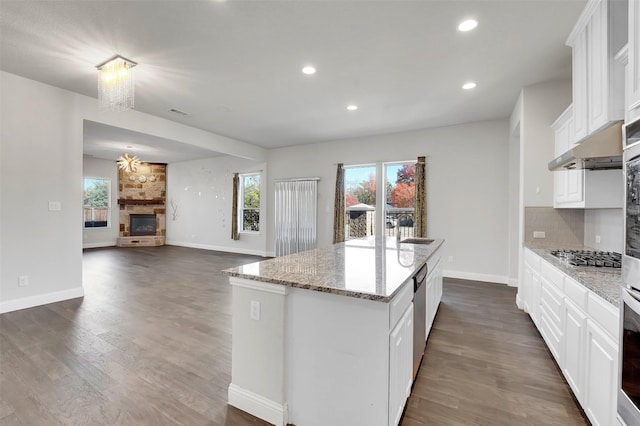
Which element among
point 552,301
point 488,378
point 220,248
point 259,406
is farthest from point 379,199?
point 220,248

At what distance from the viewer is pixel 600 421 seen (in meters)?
1.48

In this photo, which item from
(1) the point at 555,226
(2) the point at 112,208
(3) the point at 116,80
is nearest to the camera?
(3) the point at 116,80

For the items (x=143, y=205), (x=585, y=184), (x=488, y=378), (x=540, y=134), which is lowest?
(x=488, y=378)

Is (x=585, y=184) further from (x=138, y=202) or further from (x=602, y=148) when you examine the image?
(x=138, y=202)

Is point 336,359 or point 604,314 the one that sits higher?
point 604,314

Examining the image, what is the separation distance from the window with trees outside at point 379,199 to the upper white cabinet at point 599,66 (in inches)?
135

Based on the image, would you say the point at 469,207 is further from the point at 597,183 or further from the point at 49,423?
the point at 49,423

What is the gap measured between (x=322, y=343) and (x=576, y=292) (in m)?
1.69

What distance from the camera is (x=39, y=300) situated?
3.71m

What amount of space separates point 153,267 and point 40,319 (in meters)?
2.87

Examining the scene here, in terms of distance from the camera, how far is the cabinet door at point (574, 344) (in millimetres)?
1735

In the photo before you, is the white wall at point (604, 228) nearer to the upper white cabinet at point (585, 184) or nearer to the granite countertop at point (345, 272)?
the upper white cabinet at point (585, 184)

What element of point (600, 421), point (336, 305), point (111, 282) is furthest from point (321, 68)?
point (111, 282)

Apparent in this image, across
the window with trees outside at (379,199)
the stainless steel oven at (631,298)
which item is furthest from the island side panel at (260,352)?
the window with trees outside at (379,199)
